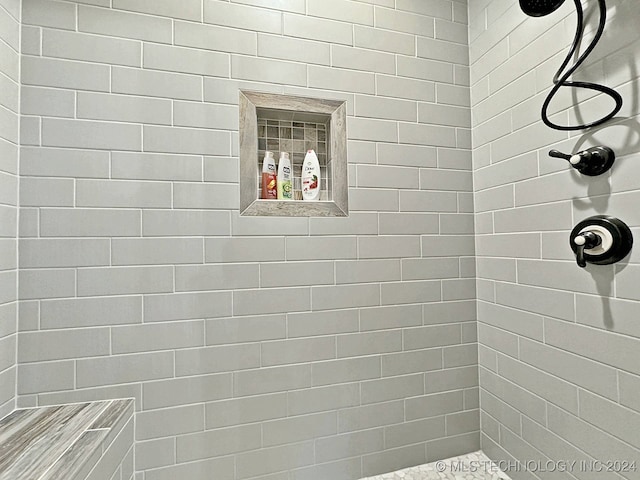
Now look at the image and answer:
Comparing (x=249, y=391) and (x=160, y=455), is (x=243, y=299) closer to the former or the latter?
(x=249, y=391)

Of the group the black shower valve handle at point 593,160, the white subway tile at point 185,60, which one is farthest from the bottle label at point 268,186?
the black shower valve handle at point 593,160

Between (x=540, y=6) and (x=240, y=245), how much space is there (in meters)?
1.21

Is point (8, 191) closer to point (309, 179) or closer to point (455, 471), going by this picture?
point (309, 179)

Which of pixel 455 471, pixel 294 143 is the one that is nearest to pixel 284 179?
pixel 294 143

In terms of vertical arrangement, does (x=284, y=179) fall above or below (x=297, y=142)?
below

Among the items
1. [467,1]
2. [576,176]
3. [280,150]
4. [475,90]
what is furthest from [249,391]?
[467,1]

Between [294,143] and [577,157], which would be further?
[294,143]

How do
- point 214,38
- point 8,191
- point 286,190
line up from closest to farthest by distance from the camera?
point 8,191 → point 214,38 → point 286,190

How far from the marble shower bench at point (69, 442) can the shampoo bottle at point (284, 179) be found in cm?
91

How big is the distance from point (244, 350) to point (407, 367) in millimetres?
673

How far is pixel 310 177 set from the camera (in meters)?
1.37

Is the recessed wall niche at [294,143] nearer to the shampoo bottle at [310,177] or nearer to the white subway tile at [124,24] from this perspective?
the shampoo bottle at [310,177]

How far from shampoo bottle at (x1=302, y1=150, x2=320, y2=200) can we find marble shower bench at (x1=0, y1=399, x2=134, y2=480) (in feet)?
3.21

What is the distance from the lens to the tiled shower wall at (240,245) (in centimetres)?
111
